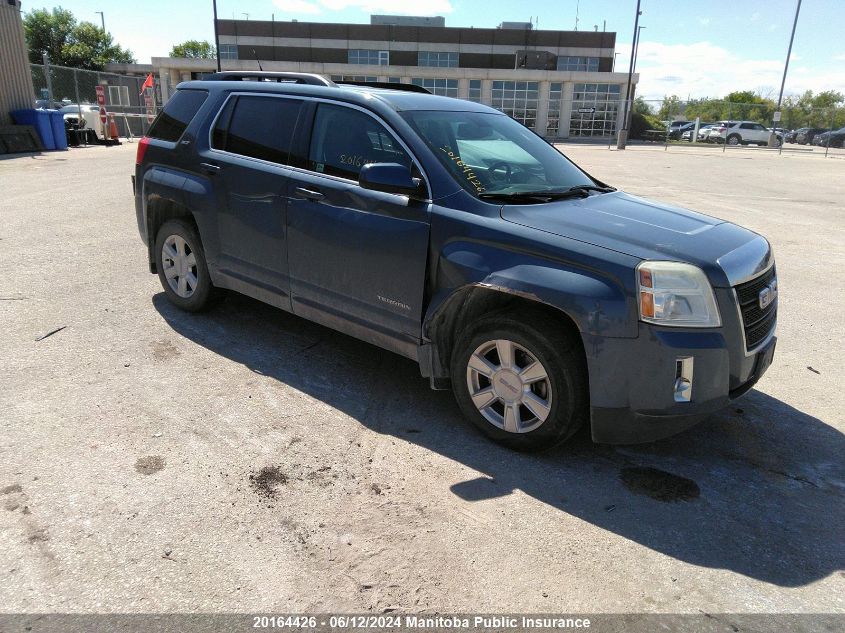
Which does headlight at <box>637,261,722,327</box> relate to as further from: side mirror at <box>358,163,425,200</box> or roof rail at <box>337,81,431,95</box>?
roof rail at <box>337,81,431,95</box>

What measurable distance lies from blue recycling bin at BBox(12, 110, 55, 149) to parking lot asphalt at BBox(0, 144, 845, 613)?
726 inches

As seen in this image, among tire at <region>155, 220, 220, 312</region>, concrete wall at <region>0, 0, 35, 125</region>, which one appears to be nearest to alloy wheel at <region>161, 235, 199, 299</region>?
tire at <region>155, 220, 220, 312</region>

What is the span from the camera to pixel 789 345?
525 cm

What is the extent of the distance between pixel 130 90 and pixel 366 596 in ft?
121

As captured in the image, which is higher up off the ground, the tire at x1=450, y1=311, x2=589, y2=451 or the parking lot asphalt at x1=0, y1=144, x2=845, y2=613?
the tire at x1=450, y1=311, x2=589, y2=451

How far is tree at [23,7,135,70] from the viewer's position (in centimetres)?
7000

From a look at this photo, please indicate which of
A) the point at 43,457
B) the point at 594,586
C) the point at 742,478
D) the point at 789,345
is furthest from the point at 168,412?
the point at 789,345

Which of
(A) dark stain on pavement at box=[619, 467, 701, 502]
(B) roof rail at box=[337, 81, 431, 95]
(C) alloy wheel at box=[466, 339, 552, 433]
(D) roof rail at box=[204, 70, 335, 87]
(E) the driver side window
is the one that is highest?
(D) roof rail at box=[204, 70, 335, 87]

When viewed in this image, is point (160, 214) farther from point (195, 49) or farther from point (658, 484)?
point (195, 49)

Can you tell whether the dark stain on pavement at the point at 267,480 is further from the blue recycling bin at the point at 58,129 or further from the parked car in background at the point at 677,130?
the parked car in background at the point at 677,130

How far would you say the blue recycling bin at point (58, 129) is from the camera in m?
20.8

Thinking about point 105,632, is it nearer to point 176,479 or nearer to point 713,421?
point 176,479

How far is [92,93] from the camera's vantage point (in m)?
28.6

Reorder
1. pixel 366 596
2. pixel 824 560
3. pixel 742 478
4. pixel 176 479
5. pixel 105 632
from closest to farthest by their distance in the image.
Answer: pixel 105 632 < pixel 366 596 < pixel 824 560 < pixel 176 479 < pixel 742 478
